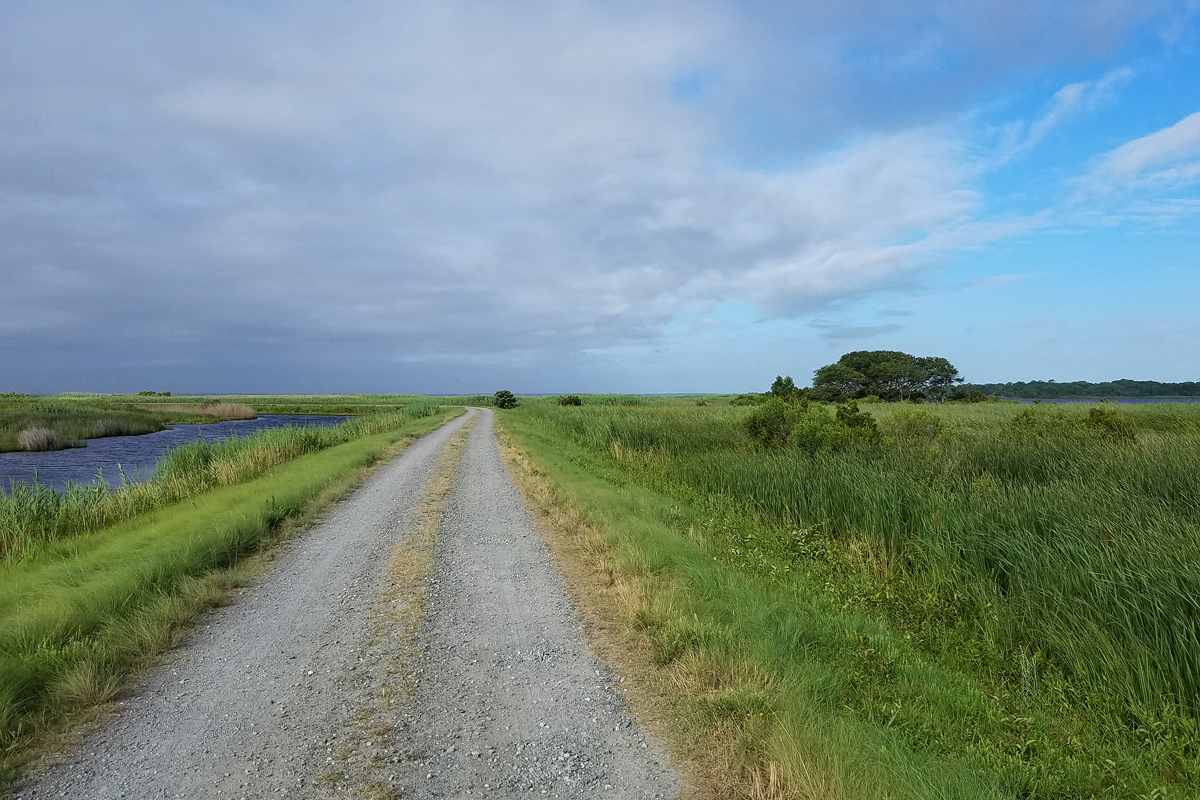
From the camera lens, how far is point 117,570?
7.48m

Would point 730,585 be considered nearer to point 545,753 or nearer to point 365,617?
point 545,753

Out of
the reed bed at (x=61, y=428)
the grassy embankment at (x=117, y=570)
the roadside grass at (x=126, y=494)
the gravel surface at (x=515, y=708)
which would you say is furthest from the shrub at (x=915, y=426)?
the reed bed at (x=61, y=428)

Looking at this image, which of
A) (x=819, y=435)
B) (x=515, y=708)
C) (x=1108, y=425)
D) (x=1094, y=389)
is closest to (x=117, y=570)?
(x=515, y=708)

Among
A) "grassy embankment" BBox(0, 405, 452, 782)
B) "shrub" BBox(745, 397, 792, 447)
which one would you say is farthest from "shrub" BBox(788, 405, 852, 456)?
"grassy embankment" BBox(0, 405, 452, 782)

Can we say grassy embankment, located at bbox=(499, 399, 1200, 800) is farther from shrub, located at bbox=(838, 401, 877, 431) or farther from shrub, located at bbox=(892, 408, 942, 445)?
shrub, located at bbox=(892, 408, 942, 445)

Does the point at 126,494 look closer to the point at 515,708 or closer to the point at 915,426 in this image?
the point at 515,708

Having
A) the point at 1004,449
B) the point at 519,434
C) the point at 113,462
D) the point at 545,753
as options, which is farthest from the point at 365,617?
the point at 113,462

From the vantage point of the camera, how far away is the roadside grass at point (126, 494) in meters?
10.3

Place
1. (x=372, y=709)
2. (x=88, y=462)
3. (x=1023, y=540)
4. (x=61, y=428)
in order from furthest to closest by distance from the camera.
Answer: (x=61, y=428)
(x=88, y=462)
(x=1023, y=540)
(x=372, y=709)

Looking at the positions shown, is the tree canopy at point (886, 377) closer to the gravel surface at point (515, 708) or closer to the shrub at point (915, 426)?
the shrub at point (915, 426)

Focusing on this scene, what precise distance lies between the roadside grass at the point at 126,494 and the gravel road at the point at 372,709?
6.00 metres

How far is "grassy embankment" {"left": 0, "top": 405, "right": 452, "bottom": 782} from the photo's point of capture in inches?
184

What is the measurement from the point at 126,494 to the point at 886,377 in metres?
96.7

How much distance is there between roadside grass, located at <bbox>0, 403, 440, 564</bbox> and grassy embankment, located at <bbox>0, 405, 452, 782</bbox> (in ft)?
0.13
